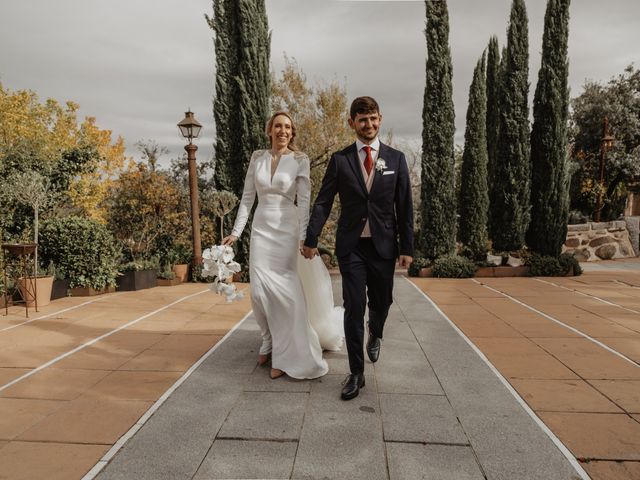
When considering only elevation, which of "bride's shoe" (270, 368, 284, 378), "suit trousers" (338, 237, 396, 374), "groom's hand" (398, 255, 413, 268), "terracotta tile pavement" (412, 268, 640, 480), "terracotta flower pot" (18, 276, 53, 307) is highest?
"groom's hand" (398, 255, 413, 268)

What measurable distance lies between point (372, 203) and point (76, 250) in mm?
6007

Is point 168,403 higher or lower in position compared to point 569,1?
lower

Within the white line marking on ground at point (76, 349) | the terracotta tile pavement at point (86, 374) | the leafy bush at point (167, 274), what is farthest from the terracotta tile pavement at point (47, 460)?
the leafy bush at point (167, 274)

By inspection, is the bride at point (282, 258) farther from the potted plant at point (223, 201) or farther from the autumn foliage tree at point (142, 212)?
the autumn foliage tree at point (142, 212)

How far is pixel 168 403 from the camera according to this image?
2.75 meters

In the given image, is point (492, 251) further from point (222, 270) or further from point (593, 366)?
point (222, 270)

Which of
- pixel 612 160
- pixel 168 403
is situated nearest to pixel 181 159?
pixel 612 160

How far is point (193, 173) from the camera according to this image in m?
9.02

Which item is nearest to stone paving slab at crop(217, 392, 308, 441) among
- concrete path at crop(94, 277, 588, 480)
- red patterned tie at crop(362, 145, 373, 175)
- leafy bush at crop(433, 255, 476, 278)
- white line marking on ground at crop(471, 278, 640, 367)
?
concrete path at crop(94, 277, 588, 480)

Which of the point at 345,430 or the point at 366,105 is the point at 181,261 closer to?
the point at 366,105

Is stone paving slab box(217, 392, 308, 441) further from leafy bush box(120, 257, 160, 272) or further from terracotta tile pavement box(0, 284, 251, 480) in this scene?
leafy bush box(120, 257, 160, 272)

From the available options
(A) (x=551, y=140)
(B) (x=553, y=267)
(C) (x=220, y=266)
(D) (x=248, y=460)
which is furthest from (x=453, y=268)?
(D) (x=248, y=460)

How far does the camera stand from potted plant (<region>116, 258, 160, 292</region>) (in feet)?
24.7

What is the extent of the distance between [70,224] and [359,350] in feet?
20.1
